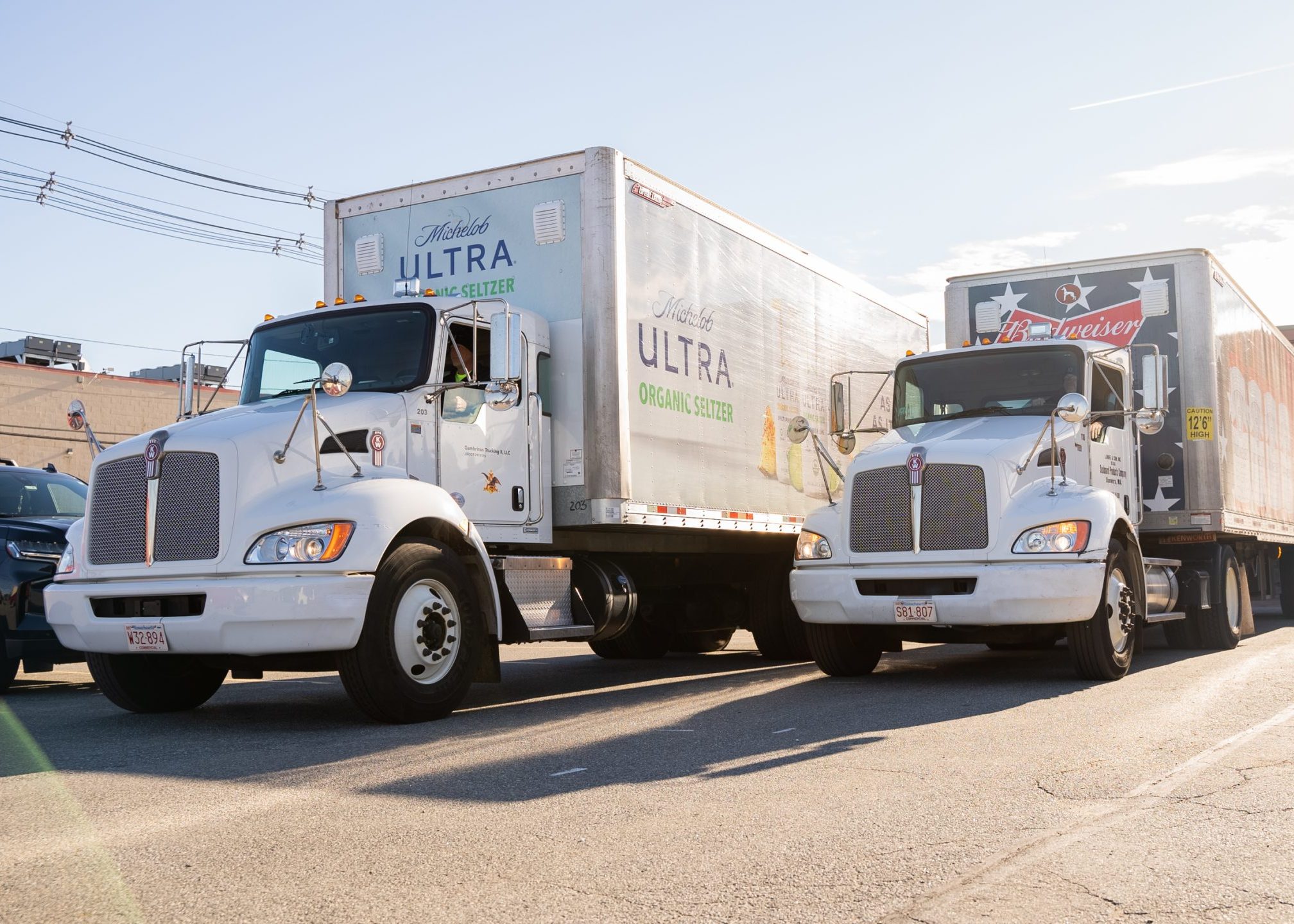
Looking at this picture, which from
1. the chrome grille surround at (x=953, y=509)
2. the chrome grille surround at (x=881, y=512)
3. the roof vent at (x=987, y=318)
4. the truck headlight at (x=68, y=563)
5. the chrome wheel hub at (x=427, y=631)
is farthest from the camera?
the roof vent at (x=987, y=318)

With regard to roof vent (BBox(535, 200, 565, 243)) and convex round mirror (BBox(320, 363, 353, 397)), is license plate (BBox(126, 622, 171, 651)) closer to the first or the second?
convex round mirror (BBox(320, 363, 353, 397))

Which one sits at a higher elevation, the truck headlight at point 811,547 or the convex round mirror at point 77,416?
the convex round mirror at point 77,416

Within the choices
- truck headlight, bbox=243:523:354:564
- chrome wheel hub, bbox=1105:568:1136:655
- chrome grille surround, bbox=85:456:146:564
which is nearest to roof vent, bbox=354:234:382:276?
chrome grille surround, bbox=85:456:146:564

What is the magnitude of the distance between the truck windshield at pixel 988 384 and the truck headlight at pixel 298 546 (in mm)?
5828

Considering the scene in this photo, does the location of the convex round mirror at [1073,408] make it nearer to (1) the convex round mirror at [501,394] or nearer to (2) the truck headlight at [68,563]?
(1) the convex round mirror at [501,394]

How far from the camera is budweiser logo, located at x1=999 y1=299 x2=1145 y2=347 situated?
13.7 meters

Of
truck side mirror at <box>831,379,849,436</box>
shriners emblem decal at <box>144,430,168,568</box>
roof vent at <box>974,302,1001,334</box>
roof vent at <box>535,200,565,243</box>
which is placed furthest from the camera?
roof vent at <box>974,302,1001,334</box>

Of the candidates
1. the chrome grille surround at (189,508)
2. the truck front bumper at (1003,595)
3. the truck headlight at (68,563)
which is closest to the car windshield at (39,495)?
the truck headlight at (68,563)

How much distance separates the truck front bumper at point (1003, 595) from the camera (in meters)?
9.41

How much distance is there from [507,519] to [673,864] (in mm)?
5262

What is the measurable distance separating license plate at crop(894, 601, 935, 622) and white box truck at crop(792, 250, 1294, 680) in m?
0.01

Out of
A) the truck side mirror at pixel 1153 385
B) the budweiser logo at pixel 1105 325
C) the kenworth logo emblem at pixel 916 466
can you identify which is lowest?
the kenworth logo emblem at pixel 916 466

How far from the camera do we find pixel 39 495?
36.5 ft

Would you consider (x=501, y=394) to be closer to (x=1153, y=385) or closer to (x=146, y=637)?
(x=146, y=637)
